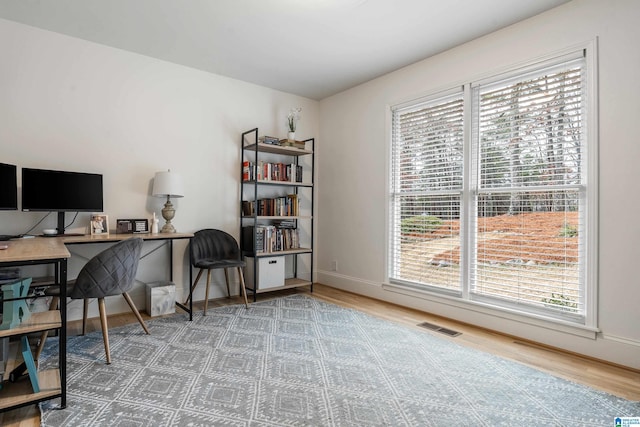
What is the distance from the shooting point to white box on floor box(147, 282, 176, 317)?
3260 mm

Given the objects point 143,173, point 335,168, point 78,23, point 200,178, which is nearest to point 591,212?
point 335,168

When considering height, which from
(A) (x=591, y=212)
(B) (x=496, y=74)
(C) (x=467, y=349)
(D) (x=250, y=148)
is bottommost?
(C) (x=467, y=349)

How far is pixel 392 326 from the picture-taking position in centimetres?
305

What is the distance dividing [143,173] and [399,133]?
2.72m

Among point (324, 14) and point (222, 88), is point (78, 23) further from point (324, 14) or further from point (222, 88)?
point (324, 14)

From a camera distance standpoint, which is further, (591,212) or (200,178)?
(200,178)

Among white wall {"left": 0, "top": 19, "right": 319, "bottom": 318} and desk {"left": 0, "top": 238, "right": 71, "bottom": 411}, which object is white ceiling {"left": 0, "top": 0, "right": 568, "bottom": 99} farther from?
desk {"left": 0, "top": 238, "right": 71, "bottom": 411}

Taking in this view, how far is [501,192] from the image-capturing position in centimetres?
294

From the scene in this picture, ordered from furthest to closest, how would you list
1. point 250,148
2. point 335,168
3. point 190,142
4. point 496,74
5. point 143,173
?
point 335,168 < point 250,148 < point 190,142 < point 143,173 < point 496,74

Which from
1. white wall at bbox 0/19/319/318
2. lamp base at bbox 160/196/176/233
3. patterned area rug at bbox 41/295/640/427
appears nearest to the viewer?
patterned area rug at bbox 41/295/640/427

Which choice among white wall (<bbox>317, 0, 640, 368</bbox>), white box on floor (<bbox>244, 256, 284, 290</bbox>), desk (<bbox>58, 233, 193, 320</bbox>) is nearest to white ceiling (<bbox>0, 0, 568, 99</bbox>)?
white wall (<bbox>317, 0, 640, 368</bbox>)

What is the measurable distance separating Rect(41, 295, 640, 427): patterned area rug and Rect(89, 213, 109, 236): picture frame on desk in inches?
33.7

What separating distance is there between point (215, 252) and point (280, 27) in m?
2.31

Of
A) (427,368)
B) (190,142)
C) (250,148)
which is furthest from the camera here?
(250,148)
